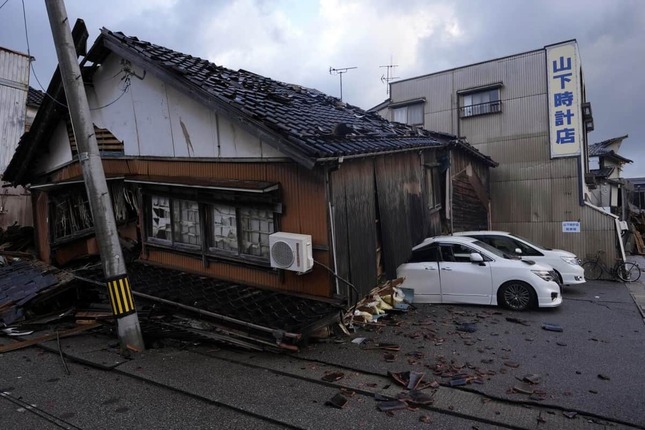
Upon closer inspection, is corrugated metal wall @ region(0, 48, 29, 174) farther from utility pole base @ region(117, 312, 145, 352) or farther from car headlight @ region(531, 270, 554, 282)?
car headlight @ region(531, 270, 554, 282)

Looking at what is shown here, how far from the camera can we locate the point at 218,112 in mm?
7309

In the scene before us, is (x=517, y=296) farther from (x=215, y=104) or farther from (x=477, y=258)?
(x=215, y=104)

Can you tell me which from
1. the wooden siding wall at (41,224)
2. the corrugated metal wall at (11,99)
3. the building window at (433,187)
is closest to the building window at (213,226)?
the wooden siding wall at (41,224)

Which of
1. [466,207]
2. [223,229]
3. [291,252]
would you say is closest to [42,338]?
[223,229]

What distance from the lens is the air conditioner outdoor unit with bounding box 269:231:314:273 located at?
22.0 feet

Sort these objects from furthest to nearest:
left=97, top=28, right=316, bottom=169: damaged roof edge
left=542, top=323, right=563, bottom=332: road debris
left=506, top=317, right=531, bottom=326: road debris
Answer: left=506, top=317, right=531, bottom=326: road debris < left=542, top=323, right=563, bottom=332: road debris < left=97, top=28, right=316, bottom=169: damaged roof edge

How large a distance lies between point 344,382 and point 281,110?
5.23 metres

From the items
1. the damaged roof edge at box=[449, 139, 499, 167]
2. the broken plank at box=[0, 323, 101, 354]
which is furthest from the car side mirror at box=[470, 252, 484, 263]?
the broken plank at box=[0, 323, 101, 354]

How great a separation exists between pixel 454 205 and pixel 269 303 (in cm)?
956

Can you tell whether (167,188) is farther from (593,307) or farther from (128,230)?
(593,307)

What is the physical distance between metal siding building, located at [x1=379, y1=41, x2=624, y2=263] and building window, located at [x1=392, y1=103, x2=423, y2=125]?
1.16m

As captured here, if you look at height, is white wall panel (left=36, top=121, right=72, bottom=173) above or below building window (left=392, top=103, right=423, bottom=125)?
below

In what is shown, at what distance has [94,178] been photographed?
6289mm

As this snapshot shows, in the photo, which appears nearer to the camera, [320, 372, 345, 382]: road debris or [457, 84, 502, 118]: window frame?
[320, 372, 345, 382]: road debris
